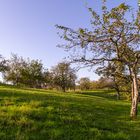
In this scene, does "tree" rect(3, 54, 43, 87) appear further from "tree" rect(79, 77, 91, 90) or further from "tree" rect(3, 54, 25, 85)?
"tree" rect(79, 77, 91, 90)

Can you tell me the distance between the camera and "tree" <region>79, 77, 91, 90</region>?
16438 cm

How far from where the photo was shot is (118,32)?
24.3 metres

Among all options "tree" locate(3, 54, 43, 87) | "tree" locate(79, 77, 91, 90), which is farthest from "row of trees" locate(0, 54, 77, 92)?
"tree" locate(79, 77, 91, 90)

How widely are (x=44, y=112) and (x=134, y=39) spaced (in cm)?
1103

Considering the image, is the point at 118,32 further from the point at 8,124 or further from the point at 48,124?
the point at 8,124

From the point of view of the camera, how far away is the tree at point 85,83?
164m

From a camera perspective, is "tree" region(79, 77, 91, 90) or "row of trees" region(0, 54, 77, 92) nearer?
"row of trees" region(0, 54, 77, 92)

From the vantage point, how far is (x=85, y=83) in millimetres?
166875

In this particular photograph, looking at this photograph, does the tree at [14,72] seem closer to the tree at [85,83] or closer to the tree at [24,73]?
the tree at [24,73]

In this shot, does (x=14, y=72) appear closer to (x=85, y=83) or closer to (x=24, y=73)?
(x=24, y=73)

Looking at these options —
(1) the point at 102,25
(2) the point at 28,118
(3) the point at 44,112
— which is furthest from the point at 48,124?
(1) the point at 102,25

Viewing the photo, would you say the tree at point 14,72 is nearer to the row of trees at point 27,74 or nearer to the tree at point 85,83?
the row of trees at point 27,74

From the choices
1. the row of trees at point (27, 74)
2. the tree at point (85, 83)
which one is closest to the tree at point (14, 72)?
the row of trees at point (27, 74)

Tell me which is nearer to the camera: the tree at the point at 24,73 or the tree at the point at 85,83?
the tree at the point at 24,73
